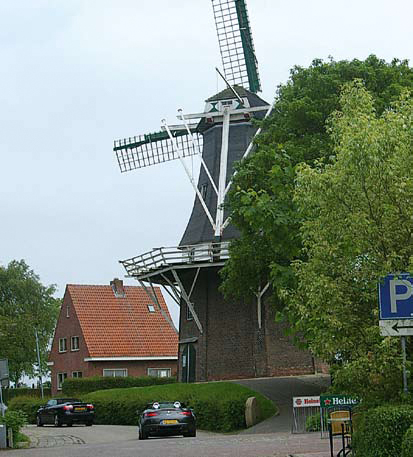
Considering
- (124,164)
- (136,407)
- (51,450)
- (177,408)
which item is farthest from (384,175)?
(124,164)

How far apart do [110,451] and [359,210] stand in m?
10.6

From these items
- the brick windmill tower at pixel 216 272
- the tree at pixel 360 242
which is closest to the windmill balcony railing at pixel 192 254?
the brick windmill tower at pixel 216 272

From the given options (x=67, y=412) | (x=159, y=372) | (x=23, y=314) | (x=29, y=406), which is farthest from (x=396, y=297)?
(x=23, y=314)

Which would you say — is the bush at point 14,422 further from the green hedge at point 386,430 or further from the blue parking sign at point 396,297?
the blue parking sign at point 396,297

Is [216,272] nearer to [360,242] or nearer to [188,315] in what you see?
[188,315]

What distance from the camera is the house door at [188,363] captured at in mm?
45750

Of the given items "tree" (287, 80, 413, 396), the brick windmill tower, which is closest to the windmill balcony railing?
the brick windmill tower

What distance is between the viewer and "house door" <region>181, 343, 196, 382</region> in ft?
150

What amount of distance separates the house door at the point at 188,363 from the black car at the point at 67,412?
210 inches

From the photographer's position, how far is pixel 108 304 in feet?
214

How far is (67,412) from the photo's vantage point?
42750mm

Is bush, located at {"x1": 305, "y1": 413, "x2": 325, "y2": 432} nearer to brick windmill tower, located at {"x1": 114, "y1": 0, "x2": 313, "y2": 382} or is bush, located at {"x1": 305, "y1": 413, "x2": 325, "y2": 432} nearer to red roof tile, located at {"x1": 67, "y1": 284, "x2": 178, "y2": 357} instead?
brick windmill tower, located at {"x1": 114, "y1": 0, "x2": 313, "y2": 382}

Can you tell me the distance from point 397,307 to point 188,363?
106ft

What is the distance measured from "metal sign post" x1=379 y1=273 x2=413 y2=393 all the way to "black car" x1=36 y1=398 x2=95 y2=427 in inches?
1161
